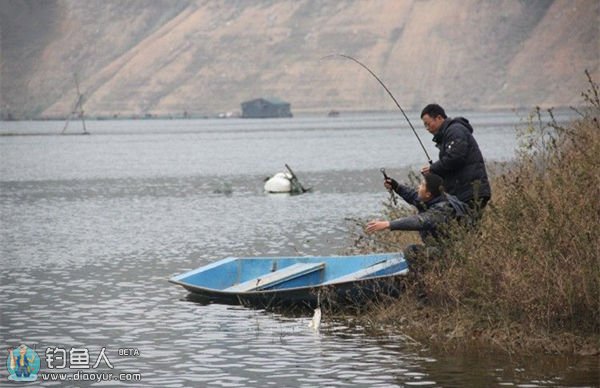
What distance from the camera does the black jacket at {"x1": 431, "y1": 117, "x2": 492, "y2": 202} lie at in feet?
56.9

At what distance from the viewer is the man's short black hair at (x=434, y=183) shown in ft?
56.4

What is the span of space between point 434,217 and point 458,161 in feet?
2.74

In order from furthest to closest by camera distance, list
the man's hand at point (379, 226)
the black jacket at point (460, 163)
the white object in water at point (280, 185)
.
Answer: the white object in water at point (280, 185)
the black jacket at point (460, 163)
the man's hand at point (379, 226)

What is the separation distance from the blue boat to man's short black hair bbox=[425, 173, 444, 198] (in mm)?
1181

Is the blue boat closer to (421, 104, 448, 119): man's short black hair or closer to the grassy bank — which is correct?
the grassy bank

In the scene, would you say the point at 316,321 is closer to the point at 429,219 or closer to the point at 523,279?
the point at 429,219

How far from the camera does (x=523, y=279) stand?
16047mm

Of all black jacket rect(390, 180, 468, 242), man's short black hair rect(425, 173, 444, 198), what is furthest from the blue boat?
man's short black hair rect(425, 173, 444, 198)

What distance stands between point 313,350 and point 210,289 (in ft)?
13.8

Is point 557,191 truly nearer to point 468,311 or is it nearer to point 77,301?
point 468,311

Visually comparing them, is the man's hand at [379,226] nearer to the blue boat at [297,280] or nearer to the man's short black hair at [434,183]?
the man's short black hair at [434,183]

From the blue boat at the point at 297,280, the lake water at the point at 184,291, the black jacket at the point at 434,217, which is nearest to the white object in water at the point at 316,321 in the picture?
the lake water at the point at 184,291

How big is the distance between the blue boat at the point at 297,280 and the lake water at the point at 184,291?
303mm

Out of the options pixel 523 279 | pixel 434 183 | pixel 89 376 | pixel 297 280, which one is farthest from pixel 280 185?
pixel 89 376
